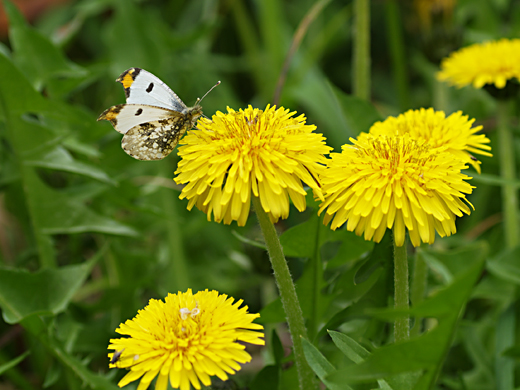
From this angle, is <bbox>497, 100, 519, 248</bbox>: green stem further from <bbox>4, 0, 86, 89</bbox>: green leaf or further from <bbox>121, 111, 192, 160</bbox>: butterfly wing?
<bbox>4, 0, 86, 89</bbox>: green leaf

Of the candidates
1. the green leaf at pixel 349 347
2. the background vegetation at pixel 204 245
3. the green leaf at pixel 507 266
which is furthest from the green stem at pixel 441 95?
the green leaf at pixel 349 347

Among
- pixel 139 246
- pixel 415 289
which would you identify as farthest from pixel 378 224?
pixel 139 246

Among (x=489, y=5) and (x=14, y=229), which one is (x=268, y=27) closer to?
(x=489, y=5)

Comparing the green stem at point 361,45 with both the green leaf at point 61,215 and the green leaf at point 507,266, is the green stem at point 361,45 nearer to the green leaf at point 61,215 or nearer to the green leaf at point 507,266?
the green leaf at point 507,266

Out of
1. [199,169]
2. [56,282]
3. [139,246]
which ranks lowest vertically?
[56,282]

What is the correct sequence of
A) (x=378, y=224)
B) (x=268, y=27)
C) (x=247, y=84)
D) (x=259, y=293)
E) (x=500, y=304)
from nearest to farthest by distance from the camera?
(x=378, y=224) < (x=500, y=304) < (x=259, y=293) < (x=268, y=27) < (x=247, y=84)

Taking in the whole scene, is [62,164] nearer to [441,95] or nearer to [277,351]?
[277,351]

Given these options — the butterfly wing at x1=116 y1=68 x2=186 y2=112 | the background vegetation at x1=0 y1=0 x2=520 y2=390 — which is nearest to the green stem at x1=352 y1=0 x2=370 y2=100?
the background vegetation at x1=0 y1=0 x2=520 y2=390

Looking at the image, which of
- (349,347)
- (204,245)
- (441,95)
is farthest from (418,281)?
(204,245)
